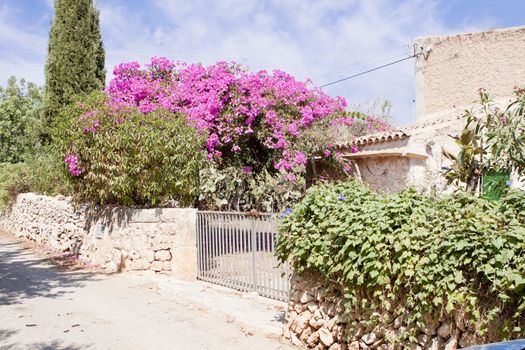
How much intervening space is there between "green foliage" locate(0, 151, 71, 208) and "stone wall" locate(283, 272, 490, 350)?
460 inches

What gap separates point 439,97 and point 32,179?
15681mm

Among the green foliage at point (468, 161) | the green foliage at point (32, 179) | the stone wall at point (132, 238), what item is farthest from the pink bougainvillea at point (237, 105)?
the green foliage at point (468, 161)

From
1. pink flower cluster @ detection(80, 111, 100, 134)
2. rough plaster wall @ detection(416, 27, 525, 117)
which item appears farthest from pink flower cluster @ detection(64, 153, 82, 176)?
rough plaster wall @ detection(416, 27, 525, 117)

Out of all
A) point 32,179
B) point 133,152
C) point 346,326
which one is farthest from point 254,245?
point 32,179

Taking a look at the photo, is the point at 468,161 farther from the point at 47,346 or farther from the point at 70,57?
the point at 70,57

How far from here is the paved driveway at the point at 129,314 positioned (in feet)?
20.0

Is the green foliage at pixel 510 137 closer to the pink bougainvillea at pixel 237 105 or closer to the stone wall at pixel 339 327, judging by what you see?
the stone wall at pixel 339 327

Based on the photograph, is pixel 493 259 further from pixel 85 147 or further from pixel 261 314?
pixel 85 147

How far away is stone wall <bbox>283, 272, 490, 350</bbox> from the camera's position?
4293mm

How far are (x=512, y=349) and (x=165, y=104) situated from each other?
10944 mm

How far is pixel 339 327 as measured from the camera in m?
5.36

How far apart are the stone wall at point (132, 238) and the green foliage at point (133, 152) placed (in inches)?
24.9

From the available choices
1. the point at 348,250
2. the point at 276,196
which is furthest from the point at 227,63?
the point at 348,250

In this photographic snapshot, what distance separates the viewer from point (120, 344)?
5.96 metres
